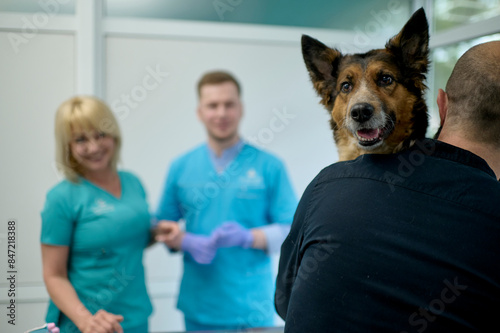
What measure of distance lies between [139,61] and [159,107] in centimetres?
34

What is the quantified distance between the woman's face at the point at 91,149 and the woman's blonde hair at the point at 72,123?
2 centimetres

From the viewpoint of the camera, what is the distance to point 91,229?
1507mm

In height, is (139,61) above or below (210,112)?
above

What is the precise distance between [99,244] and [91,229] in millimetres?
69

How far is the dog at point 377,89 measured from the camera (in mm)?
1104

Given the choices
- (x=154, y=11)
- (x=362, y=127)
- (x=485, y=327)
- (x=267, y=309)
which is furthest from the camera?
(x=154, y=11)

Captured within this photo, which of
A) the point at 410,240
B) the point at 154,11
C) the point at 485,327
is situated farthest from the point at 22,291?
the point at 154,11

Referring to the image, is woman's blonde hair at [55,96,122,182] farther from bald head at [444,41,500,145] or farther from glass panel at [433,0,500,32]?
glass panel at [433,0,500,32]

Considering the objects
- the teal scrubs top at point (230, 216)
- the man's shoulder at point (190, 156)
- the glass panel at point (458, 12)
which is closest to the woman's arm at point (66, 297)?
the teal scrubs top at point (230, 216)

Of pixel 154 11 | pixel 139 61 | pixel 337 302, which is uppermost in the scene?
pixel 154 11

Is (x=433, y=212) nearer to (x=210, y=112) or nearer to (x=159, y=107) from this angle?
(x=210, y=112)

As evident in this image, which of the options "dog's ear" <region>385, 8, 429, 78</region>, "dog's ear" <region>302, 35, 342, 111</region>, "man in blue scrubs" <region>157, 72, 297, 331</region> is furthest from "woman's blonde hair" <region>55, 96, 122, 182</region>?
"dog's ear" <region>385, 8, 429, 78</region>

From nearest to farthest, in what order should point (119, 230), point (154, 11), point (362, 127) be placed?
point (362, 127) < point (119, 230) < point (154, 11)

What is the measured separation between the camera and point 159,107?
8.81 ft
